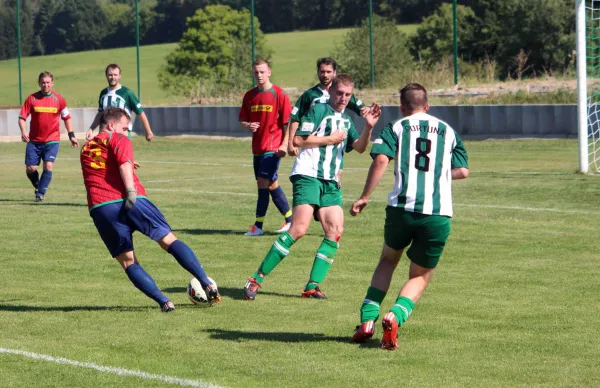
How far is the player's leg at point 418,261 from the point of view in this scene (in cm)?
710

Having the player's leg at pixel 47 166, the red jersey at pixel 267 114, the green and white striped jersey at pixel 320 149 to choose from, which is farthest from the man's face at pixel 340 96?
the player's leg at pixel 47 166

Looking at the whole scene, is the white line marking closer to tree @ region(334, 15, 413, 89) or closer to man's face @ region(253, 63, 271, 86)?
man's face @ region(253, 63, 271, 86)

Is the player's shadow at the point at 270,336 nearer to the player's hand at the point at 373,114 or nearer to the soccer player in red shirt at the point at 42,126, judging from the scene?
the player's hand at the point at 373,114

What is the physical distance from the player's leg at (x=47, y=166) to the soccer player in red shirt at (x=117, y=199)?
949 centimetres

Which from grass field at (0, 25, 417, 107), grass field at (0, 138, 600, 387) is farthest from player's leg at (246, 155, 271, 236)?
grass field at (0, 25, 417, 107)

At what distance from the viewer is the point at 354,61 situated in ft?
135

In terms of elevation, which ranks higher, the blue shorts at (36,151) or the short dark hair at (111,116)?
the short dark hair at (111,116)

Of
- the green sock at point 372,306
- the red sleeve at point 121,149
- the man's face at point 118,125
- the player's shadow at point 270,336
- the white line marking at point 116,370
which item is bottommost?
the player's shadow at point 270,336

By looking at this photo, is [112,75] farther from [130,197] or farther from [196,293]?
[130,197]

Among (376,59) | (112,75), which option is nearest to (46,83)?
(112,75)

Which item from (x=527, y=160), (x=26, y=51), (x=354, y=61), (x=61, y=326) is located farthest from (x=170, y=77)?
(x=61, y=326)

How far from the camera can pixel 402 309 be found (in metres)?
7.15

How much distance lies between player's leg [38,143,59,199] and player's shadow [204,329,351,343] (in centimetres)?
1047

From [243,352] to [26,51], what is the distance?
156 feet
